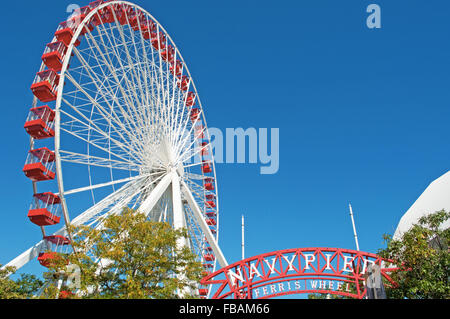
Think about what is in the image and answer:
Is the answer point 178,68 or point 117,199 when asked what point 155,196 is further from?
point 178,68

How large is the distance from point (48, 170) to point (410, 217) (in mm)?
25670

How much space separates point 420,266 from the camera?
16.2 m

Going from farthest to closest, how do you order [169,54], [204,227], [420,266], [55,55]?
[169,54] → [204,227] → [55,55] → [420,266]

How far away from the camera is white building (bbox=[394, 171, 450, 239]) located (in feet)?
88.6

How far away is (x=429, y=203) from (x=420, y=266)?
14.3 metres

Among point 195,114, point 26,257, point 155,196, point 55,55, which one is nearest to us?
point 26,257

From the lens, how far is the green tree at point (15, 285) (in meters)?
18.9

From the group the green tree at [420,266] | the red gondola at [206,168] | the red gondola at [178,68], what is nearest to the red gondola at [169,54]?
the red gondola at [178,68]

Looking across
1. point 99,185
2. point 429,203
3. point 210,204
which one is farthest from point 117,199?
point 429,203

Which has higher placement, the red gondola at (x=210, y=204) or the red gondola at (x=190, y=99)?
the red gondola at (x=190, y=99)

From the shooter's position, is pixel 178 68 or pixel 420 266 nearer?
pixel 420 266

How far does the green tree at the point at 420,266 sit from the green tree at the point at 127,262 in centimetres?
893

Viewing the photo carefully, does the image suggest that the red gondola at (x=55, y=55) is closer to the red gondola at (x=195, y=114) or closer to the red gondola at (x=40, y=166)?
the red gondola at (x=40, y=166)

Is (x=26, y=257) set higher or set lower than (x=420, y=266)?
higher
